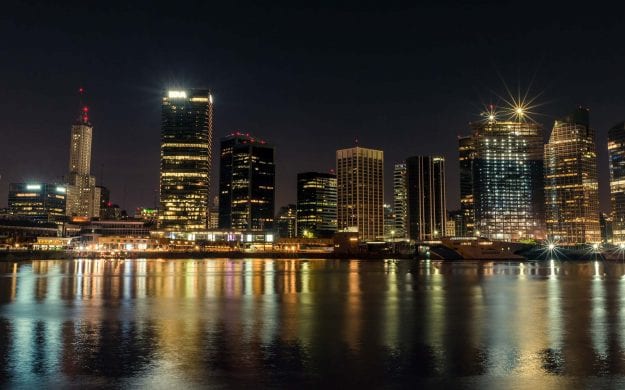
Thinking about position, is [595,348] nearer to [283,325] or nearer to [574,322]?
[574,322]

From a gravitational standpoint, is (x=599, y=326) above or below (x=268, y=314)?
below

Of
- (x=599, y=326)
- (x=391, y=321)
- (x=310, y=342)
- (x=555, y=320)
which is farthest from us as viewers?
(x=555, y=320)

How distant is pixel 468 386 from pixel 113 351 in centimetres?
1404

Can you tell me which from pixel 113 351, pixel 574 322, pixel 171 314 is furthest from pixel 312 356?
pixel 574 322

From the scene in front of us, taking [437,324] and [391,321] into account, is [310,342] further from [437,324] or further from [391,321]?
[437,324]

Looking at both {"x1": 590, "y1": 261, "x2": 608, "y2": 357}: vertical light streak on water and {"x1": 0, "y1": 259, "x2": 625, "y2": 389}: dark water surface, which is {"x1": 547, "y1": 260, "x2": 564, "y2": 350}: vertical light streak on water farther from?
{"x1": 590, "y1": 261, "x2": 608, "y2": 357}: vertical light streak on water

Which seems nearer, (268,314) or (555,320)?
(555,320)

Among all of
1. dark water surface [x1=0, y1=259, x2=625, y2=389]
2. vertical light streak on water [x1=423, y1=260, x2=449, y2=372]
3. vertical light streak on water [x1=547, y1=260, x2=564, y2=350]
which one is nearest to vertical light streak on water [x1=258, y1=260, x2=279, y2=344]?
dark water surface [x1=0, y1=259, x2=625, y2=389]

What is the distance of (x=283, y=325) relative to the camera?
97.0 ft

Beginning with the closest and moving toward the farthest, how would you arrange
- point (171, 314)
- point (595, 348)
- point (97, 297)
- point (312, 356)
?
1. point (312, 356)
2. point (595, 348)
3. point (171, 314)
4. point (97, 297)

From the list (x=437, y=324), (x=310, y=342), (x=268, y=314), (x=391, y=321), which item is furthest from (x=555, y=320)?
(x=268, y=314)

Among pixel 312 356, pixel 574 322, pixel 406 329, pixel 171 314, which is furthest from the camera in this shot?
pixel 171 314

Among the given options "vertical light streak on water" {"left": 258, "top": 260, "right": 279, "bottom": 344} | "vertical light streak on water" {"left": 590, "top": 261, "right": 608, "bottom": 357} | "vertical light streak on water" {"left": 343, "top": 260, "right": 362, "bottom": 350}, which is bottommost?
"vertical light streak on water" {"left": 590, "top": 261, "right": 608, "bottom": 357}

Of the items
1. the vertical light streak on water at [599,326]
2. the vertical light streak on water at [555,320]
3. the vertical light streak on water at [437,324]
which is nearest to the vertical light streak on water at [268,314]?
the vertical light streak on water at [437,324]
